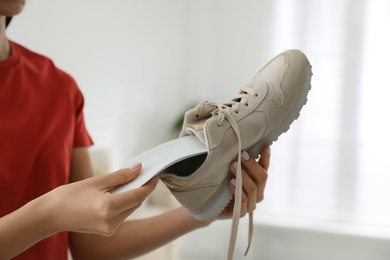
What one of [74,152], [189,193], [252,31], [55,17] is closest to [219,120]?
[189,193]

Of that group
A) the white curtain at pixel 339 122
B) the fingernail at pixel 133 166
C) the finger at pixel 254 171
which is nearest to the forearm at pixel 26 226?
the fingernail at pixel 133 166

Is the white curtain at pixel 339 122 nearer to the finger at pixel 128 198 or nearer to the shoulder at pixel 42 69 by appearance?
the shoulder at pixel 42 69

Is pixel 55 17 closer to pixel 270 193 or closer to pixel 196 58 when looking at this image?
pixel 196 58

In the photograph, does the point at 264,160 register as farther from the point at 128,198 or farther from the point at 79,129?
the point at 79,129

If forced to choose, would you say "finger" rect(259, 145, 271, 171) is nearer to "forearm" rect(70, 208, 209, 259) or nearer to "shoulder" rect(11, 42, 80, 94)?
"forearm" rect(70, 208, 209, 259)

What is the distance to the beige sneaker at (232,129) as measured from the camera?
75 centimetres

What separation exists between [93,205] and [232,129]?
0.37 m

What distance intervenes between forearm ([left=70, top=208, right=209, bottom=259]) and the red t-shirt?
0.09m

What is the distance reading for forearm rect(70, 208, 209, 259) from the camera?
2.84ft

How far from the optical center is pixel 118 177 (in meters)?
0.57

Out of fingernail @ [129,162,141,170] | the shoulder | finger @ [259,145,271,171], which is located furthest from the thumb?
the shoulder

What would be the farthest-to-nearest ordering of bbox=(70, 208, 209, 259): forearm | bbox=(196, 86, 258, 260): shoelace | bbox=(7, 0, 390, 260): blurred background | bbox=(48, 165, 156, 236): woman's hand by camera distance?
bbox=(7, 0, 390, 260): blurred background
bbox=(70, 208, 209, 259): forearm
bbox=(196, 86, 258, 260): shoelace
bbox=(48, 165, 156, 236): woman's hand

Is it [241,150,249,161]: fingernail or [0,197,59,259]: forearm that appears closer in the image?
[0,197,59,259]: forearm

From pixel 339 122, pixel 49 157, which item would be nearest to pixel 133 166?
pixel 49 157
